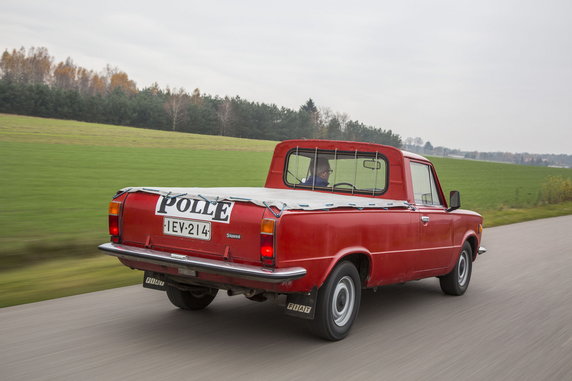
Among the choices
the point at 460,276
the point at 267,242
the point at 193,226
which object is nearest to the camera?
the point at 267,242

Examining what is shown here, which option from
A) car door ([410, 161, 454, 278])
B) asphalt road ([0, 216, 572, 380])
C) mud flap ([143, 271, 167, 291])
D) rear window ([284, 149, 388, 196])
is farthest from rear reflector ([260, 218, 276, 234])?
rear window ([284, 149, 388, 196])

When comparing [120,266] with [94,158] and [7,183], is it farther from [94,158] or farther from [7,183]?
[94,158]

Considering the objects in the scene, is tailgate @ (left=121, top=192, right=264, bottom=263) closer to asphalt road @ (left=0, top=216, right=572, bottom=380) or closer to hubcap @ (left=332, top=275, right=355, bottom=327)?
asphalt road @ (left=0, top=216, right=572, bottom=380)

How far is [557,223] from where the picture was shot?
18.3m

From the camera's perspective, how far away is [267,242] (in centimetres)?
453

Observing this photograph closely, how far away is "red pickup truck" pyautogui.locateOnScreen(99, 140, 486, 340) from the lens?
182 inches

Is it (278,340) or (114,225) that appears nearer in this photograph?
(278,340)

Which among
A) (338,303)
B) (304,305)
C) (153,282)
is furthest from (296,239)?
(153,282)

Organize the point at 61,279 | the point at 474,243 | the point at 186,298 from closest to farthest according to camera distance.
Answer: the point at 186,298 → the point at 61,279 → the point at 474,243

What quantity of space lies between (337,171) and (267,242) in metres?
2.62

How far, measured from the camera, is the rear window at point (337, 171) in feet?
21.8

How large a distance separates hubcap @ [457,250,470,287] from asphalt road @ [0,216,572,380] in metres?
0.34

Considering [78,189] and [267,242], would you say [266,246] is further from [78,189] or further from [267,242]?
[78,189]

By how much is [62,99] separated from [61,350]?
2541 inches
